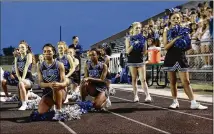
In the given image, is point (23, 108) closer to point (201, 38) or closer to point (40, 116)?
point (40, 116)

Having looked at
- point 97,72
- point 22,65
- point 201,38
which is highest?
point 201,38

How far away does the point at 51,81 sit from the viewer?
6.47m

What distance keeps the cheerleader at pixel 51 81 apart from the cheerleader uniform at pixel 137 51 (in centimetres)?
256

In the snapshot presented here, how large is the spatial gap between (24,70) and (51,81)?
1934 mm

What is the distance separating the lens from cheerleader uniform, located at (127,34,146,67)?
28.0 ft

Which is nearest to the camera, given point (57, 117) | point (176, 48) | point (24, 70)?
point (57, 117)

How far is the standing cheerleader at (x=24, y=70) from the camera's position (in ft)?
26.1

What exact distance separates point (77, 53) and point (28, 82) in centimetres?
384

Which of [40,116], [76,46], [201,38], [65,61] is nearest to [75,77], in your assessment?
[65,61]

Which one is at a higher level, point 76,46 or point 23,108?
point 76,46

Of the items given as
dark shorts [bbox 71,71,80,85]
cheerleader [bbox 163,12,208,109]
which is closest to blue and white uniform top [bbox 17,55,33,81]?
dark shorts [bbox 71,71,80,85]

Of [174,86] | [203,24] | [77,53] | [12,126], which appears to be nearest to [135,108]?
[174,86]

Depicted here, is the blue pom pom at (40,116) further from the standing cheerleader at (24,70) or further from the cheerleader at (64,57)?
the cheerleader at (64,57)

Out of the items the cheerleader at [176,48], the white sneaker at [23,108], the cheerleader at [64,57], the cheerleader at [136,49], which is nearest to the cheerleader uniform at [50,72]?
the white sneaker at [23,108]
